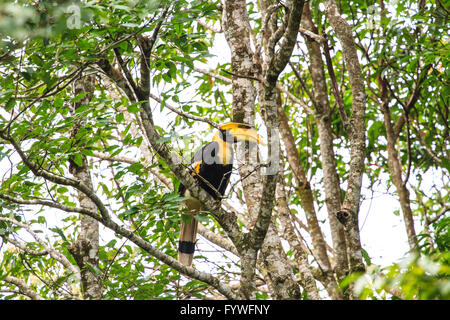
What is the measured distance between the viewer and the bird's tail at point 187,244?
3.69m

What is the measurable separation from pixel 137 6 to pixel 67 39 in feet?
1.23

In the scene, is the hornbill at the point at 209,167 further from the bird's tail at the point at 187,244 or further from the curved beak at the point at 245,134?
the curved beak at the point at 245,134

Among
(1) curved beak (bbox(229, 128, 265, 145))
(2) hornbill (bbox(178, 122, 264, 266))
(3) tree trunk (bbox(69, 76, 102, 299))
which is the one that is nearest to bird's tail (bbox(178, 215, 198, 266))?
(2) hornbill (bbox(178, 122, 264, 266))

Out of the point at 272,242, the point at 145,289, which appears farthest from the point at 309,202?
the point at 145,289

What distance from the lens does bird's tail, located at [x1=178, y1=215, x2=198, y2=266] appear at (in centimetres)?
369

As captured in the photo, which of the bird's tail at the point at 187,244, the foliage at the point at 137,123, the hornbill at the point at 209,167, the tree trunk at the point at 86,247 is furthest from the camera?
the bird's tail at the point at 187,244

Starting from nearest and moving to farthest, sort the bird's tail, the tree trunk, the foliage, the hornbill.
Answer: the foliage < the tree trunk < the hornbill < the bird's tail

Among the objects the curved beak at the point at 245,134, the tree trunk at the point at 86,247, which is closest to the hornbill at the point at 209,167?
the curved beak at the point at 245,134

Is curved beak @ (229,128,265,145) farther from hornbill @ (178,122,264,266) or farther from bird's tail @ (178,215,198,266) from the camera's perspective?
bird's tail @ (178,215,198,266)

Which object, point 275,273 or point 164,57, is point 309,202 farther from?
point 164,57

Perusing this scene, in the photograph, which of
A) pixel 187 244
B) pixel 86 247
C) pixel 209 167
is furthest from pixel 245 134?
pixel 86 247

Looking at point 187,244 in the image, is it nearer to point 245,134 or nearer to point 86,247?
point 86,247
